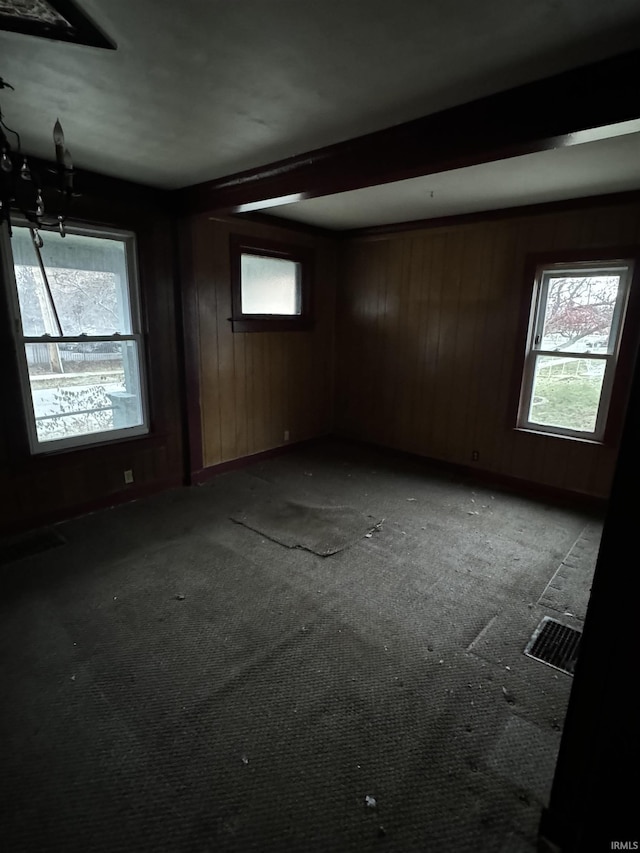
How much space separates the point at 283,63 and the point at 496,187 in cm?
210

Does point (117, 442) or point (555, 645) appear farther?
point (117, 442)

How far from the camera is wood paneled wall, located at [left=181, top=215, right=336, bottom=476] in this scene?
12.4ft

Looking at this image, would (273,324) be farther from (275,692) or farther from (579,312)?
(275,692)

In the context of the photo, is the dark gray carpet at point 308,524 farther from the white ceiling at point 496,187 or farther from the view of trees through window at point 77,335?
the white ceiling at point 496,187

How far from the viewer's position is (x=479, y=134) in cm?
191

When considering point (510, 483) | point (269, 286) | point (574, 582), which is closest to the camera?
point (574, 582)

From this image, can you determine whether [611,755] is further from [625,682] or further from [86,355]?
[86,355]

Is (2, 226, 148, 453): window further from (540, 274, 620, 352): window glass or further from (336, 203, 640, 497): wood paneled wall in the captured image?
(540, 274, 620, 352): window glass

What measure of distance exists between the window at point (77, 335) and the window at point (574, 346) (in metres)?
3.37

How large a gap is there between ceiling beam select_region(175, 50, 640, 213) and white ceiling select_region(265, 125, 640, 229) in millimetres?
720

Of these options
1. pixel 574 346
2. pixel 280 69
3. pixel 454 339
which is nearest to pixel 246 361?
pixel 454 339

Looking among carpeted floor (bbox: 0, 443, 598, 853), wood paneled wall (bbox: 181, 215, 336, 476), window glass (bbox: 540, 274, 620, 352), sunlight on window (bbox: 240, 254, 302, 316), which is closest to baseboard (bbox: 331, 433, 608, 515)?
carpeted floor (bbox: 0, 443, 598, 853)

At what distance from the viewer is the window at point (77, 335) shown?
2865 millimetres

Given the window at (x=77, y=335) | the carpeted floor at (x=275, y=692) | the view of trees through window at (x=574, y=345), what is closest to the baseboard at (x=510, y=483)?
the view of trees through window at (x=574, y=345)
